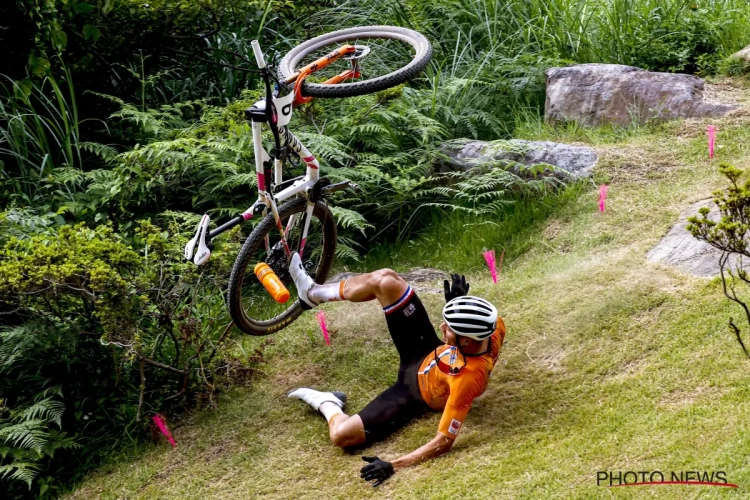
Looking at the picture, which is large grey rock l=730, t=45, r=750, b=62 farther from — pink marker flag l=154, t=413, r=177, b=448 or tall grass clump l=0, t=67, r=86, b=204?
pink marker flag l=154, t=413, r=177, b=448

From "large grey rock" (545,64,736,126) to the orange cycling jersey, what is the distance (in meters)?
3.72

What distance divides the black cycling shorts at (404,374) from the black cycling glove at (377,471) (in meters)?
0.38

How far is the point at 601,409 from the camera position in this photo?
4.24 m

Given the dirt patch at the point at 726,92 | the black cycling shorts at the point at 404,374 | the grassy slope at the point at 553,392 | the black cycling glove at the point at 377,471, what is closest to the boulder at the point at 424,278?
the grassy slope at the point at 553,392

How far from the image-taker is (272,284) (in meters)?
4.82

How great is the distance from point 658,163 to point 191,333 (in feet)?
13.0

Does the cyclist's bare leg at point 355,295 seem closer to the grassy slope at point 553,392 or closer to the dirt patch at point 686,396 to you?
the grassy slope at point 553,392

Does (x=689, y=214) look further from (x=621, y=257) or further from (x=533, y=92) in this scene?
(x=533, y=92)

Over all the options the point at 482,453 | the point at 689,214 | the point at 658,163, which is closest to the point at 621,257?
the point at 689,214

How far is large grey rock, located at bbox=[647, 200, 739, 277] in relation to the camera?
Answer: 198 inches

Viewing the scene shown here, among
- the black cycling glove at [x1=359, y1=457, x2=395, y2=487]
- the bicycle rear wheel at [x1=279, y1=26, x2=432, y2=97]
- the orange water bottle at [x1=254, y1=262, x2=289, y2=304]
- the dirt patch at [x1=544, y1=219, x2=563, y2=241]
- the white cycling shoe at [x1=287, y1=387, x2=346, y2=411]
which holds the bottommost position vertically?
the white cycling shoe at [x1=287, y1=387, x2=346, y2=411]

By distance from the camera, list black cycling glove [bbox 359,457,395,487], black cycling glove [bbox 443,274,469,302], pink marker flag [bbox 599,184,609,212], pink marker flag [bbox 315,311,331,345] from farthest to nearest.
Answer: pink marker flag [bbox 599,184,609,212] → pink marker flag [bbox 315,311,331,345] → black cycling glove [bbox 443,274,469,302] → black cycling glove [bbox 359,457,395,487]

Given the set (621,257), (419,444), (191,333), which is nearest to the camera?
(419,444)

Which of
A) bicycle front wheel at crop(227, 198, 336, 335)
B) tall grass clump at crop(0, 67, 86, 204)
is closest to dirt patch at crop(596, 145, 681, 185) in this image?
bicycle front wheel at crop(227, 198, 336, 335)
